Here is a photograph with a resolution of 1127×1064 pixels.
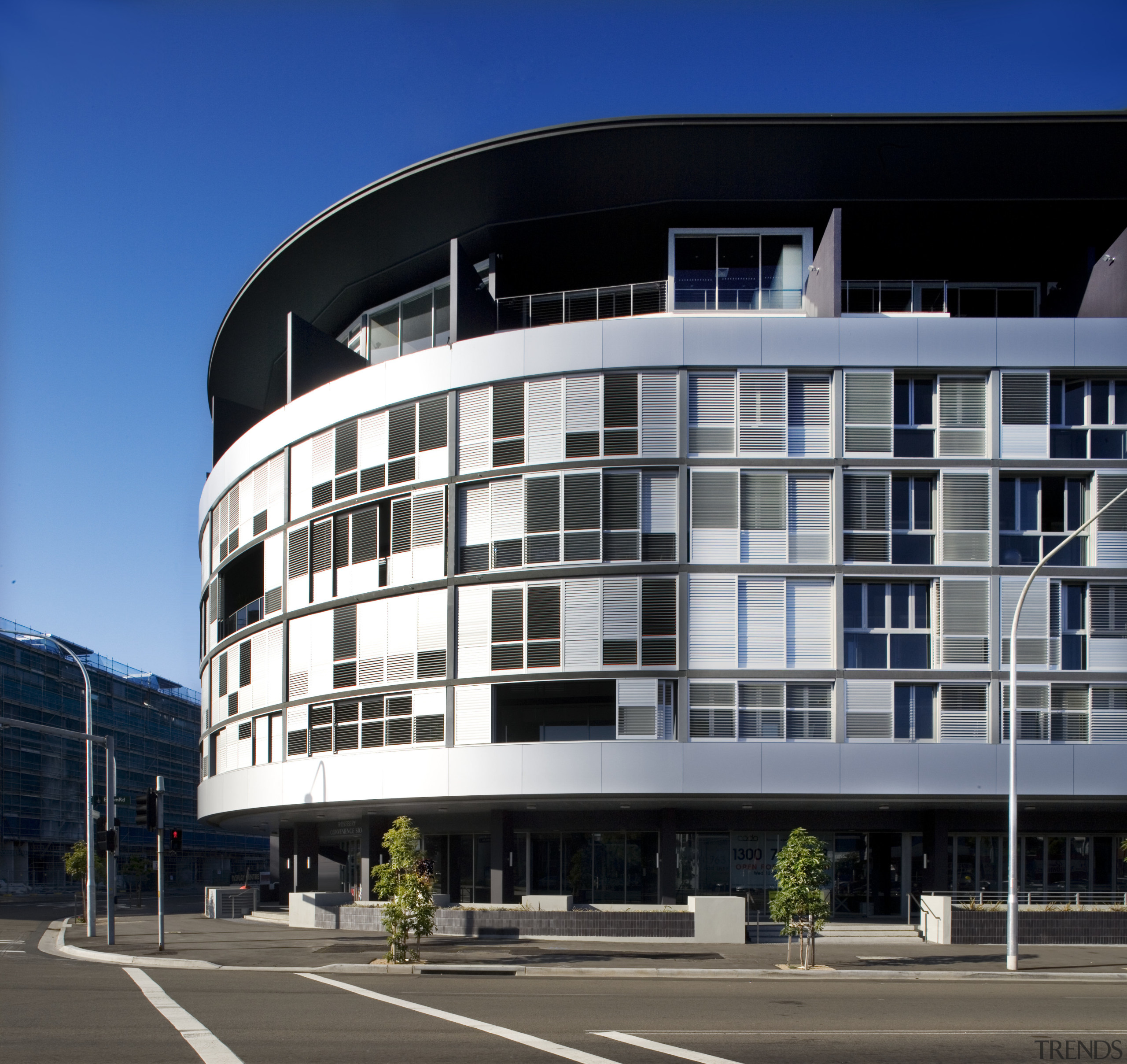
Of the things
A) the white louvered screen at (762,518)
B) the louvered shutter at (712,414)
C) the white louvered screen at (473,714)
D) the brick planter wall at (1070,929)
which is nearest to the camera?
the brick planter wall at (1070,929)

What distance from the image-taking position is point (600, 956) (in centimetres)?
2855

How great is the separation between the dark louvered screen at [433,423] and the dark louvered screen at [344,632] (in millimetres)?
5677

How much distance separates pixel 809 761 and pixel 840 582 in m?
5.00

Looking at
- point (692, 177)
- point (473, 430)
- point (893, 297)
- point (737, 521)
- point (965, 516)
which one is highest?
point (692, 177)

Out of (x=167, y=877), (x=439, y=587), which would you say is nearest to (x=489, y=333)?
(x=439, y=587)

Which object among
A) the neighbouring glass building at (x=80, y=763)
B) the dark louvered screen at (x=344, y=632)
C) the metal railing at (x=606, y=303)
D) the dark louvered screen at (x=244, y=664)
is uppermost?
the metal railing at (x=606, y=303)

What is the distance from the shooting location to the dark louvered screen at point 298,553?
4094 centimetres

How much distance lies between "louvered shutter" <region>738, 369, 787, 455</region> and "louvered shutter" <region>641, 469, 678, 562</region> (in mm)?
2295

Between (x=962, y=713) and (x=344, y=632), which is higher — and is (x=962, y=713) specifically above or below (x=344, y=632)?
below

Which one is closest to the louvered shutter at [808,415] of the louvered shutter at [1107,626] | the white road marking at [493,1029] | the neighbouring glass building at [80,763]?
the louvered shutter at [1107,626]

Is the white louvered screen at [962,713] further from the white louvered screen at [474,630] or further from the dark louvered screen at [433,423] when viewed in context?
the dark louvered screen at [433,423]

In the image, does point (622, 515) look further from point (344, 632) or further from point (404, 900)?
point (404, 900)

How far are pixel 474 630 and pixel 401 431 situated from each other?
6.76 metres

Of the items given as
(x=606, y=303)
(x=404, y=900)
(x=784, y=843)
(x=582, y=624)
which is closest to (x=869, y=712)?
(x=784, y=843)
